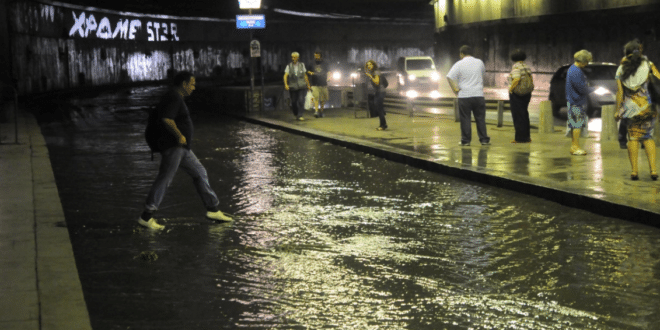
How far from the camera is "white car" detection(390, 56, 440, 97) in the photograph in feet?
106

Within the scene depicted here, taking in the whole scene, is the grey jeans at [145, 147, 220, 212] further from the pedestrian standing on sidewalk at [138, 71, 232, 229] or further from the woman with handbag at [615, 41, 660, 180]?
the woman with handbag at [615, 41, 660, 180]

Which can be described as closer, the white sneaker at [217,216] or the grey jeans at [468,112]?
the white sneaker at [217,216]

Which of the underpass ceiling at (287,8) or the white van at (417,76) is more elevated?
the underpass ceiling at (287,8)

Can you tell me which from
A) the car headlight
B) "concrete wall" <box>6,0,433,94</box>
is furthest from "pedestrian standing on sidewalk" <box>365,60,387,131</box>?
"concrete wall" <box>6,0,433,94</box>

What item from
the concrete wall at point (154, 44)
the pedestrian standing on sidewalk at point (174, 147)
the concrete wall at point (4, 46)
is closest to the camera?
the pedestrian standing on sidewalk at point (174, 147)

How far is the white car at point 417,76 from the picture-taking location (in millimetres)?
32281

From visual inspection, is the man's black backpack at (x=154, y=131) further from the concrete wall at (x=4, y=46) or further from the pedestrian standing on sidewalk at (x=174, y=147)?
the concrete wall at (x=4, y=46)

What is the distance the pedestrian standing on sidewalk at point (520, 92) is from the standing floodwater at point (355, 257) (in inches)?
118

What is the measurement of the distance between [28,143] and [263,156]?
15.1 ft

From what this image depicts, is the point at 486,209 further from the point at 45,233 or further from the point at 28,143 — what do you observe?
the point at 28,143

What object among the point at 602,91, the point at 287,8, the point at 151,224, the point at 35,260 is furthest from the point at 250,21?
the point at 287,8

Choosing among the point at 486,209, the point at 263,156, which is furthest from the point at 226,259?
the point at 263,156

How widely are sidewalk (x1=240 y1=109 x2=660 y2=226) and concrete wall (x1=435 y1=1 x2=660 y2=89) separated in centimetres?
896

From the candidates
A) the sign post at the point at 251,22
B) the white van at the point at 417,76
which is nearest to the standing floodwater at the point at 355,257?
the sign post at the point at 251,22
